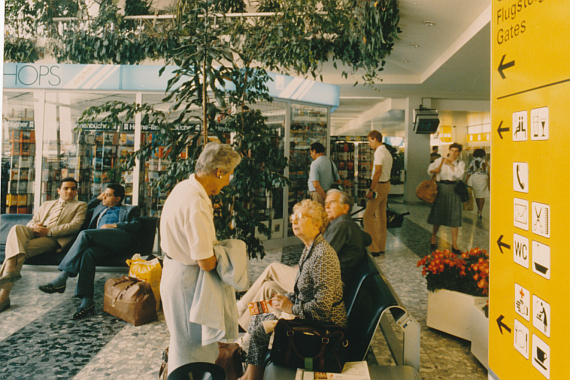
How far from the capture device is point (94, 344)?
3.09 metres

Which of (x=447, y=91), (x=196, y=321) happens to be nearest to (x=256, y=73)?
(x=196, y=321)

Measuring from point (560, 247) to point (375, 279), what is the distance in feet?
5.66

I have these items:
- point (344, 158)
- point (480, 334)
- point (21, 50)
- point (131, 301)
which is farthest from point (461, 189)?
point (21, 50)

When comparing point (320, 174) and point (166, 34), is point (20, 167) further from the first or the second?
point (320, 174)

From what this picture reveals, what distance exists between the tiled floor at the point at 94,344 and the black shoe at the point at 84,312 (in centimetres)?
6

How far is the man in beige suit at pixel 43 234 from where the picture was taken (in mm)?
3915

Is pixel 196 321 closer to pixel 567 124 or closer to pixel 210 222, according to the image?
pixel 210 222

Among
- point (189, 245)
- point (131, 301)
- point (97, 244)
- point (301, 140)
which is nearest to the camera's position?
point (189, 245)

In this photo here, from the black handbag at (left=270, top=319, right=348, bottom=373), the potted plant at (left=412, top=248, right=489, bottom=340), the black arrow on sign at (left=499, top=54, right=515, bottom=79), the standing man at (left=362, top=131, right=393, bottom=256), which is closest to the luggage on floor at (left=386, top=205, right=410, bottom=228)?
the standing man at (left=362, top=131, right=393, bottom=256)

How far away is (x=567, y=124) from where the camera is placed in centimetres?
76

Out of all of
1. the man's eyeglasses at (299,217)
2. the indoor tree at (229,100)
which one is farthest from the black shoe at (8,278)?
the man's eyeglasses at (299,217)

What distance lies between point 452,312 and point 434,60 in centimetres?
747

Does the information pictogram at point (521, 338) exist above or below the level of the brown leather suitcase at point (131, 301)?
above

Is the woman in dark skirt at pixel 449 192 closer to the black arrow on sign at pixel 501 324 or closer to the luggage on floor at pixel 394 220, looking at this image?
the luggage on floor at pixel 394 220
